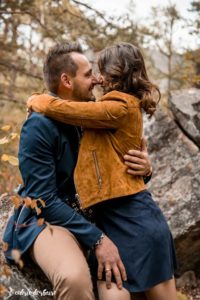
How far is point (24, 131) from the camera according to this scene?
2.70 meters

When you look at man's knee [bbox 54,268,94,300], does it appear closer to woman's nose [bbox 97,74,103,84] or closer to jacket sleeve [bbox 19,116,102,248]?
jacket sleeve [bbox 19,116,102,248]

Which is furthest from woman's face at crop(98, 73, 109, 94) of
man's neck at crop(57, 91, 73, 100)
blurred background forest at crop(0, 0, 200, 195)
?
blurred background forest at crop(0, 0, 200, 195)

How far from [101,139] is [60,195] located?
1.56ft

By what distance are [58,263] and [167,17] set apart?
11.1 metres

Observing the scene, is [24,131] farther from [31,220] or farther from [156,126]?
[156,126]

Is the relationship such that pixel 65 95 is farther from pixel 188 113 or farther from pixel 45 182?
pixel 188 113

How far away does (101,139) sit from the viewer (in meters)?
2.72

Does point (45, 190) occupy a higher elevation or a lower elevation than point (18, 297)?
higher

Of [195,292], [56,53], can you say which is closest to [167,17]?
[195,292]

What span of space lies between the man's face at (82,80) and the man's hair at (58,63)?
3 cm

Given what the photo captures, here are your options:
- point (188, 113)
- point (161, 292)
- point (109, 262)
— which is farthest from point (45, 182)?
point (188, 113)

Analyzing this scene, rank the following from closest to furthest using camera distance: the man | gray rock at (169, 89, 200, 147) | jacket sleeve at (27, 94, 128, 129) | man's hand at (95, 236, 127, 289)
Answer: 1. the man
2. man's hand at (95, 236, 127, 289)
3. jacket sleeve at (27, 94, 128, 129)
4. gray rock at (169, 89, 200, 147)

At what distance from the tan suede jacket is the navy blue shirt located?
11 cm

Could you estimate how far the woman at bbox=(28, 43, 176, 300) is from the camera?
263cm
